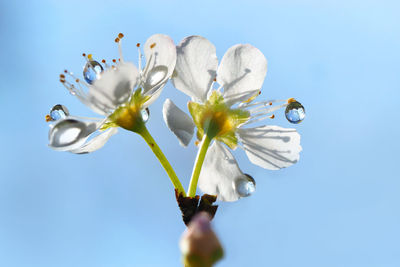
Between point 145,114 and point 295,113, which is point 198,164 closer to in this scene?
point 145,114

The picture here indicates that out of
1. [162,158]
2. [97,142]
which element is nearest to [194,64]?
[162,158]

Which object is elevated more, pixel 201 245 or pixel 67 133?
pixel 67 133

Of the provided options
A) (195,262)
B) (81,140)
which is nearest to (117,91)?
(81,140)

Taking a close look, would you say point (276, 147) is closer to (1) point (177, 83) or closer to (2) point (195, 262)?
(1) point (177, 83)

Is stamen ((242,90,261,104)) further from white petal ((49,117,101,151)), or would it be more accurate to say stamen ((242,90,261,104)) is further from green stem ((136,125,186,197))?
white petal ((49,117,101,151))

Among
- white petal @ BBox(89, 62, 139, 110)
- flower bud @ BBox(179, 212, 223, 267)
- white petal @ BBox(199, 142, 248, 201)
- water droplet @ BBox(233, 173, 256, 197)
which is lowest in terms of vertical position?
flower bud @ BBox(179, 212, 223, 267)

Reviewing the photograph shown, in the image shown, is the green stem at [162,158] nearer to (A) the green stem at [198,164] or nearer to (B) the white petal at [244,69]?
(A) the green stem at [198,164]

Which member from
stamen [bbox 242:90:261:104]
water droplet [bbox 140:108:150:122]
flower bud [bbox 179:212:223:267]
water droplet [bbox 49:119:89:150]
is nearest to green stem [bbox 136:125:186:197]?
water droplet [bbox 140:108:150:122]
